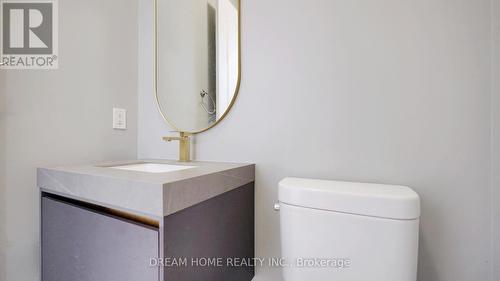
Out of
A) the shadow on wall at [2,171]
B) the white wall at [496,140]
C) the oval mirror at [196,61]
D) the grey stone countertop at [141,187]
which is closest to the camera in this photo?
the grey stone countertop at [141,187]

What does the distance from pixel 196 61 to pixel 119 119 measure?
51 centimetres

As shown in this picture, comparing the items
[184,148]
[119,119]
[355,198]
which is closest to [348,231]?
[355,198]

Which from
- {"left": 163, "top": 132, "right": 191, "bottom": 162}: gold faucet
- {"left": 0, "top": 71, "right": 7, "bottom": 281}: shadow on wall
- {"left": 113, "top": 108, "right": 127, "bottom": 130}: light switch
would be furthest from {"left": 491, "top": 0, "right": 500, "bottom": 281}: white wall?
{"left": 0, "top": 71, "right": 7, "bottom": 281}: shadow on wall

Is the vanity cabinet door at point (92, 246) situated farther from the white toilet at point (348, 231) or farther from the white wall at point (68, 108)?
the white toilet at point (348, 231)

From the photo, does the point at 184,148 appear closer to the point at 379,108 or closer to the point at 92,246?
the point at 92,246

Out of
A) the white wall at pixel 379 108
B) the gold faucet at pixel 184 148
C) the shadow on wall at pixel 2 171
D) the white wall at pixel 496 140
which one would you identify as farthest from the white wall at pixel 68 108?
the white wall at pixel 496 140

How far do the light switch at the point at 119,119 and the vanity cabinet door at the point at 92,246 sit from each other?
453 mm

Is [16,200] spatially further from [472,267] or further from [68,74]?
[472,267]

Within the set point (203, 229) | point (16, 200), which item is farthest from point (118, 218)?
point (16, 200)

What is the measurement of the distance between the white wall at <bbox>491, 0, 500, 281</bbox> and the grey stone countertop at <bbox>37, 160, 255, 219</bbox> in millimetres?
831

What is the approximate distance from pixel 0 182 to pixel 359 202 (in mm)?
1227

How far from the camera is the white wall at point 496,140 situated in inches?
27.6

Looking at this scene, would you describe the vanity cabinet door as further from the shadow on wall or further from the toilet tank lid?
the toilet tank lid

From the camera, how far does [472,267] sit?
2.42 feet
